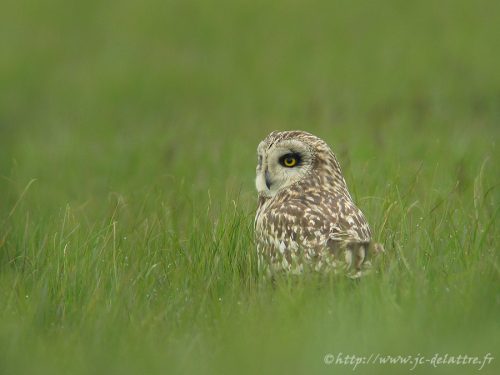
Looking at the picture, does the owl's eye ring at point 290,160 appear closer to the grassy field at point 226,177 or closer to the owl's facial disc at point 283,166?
the owl's facial disc at point 283,166

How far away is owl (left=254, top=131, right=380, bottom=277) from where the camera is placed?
18.7 feet

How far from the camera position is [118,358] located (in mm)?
5062

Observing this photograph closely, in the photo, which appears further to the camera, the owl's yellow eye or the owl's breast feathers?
the owl's yellow eye

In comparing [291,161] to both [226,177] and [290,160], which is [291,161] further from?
[226,177]

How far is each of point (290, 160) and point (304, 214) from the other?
0.62m

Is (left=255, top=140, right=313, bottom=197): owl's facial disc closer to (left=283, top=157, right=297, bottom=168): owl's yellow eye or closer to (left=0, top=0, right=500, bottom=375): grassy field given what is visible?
(left=283, top=157, right=297, bottom=168): owl's yellow eye

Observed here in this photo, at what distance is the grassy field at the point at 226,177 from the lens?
521 cm

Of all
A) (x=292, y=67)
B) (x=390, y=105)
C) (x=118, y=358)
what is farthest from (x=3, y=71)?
(x=118, y=358)

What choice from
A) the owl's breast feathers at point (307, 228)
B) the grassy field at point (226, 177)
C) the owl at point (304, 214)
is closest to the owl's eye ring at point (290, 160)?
the owl at point (304, 214)
